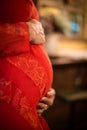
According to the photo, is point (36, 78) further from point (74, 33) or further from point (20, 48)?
point (74, 33)

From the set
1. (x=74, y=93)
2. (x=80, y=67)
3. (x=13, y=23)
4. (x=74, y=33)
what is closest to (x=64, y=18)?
(x=74, y=33)

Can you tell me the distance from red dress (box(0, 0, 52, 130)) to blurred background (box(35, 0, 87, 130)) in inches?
56.5

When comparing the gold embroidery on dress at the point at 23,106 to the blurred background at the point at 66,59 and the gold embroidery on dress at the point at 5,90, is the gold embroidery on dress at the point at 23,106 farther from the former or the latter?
the blurred background at the point at 66,59

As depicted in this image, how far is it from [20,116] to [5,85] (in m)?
0.11

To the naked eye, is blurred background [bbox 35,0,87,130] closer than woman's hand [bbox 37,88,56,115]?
No

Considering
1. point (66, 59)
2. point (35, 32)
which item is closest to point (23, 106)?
point (35, 32)

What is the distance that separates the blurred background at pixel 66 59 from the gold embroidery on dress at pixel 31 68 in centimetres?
140

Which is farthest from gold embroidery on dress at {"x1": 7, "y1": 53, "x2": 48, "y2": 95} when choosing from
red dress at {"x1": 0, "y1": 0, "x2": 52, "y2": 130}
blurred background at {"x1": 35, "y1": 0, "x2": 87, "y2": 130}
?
blurred background at {"x1": 35, "y1": 0, "x2": 87, "y2": 130}

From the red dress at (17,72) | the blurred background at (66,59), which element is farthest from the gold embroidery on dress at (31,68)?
the blurred background at (66,59)

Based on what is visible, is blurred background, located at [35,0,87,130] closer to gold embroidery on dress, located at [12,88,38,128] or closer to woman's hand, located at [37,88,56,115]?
woman's hand, located at [37,88,56,115]

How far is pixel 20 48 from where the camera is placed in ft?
2.65

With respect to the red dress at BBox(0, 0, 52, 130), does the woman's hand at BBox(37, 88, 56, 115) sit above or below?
below

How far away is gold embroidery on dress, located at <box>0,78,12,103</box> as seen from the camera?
0.77m

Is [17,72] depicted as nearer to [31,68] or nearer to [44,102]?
[31,68]
